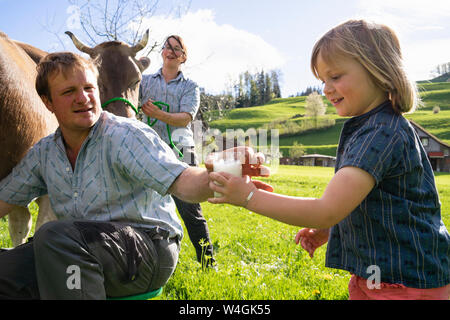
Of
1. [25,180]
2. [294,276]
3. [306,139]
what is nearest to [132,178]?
[25,180]

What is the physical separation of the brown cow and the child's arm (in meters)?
1.81

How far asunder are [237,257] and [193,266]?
0.83 m

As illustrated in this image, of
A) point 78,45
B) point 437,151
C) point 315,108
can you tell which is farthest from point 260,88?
point 78,45

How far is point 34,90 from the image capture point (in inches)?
119

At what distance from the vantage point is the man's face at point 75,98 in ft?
7.75

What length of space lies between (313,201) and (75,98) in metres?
1.52

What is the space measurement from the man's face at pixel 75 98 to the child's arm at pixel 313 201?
1.06 meters

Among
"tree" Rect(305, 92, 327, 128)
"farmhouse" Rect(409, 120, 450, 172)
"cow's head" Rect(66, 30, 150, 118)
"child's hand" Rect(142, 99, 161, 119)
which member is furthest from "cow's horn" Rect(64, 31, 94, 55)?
"tree" Rect(305, 92, 327, 128)

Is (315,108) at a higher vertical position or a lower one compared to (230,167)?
higher

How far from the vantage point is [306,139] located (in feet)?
280

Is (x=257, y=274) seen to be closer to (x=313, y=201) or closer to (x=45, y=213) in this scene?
(x=45, y=213)

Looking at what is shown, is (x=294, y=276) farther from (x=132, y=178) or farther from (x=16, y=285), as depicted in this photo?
(x=16, y=285)

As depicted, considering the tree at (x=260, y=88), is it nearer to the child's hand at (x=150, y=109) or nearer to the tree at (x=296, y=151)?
the tree at (x=296, y=151)

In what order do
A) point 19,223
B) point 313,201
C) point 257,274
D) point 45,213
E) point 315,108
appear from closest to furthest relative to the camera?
point 313,201 → point 45,213 → point 257,274 → point 19,223 → point 315,108
